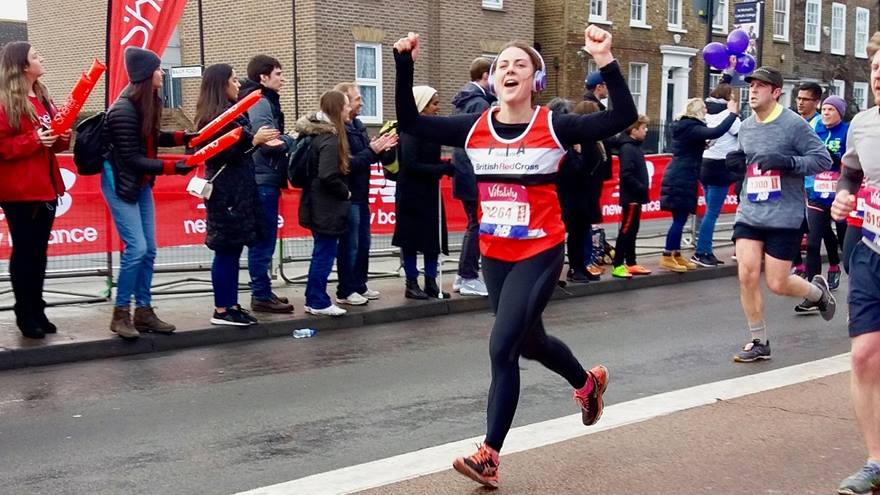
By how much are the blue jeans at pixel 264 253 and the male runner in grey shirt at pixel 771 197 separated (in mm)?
4220

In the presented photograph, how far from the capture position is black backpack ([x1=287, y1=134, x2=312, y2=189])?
9.20m

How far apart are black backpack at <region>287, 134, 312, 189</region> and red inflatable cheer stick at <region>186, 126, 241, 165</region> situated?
1194 millimetres

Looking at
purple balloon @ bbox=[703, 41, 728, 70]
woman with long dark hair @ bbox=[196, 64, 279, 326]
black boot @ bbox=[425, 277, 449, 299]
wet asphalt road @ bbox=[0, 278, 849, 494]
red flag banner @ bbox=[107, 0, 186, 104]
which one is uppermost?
purple balloon @ bbox=[703, 41, 728, 70]

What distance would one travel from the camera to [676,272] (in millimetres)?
12734

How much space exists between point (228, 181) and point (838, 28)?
37.2 m

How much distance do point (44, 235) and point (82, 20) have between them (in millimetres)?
22294

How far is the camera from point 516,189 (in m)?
4.88

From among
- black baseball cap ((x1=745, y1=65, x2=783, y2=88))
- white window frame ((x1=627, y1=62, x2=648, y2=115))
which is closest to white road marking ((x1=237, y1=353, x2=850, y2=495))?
black baseball cap ((x1=745, y1=65, x2=783, y2=88))

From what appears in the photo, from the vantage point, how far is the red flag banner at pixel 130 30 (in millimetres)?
9656

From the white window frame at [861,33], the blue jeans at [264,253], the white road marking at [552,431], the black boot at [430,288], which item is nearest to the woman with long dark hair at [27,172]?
the blue jeans at [264,253]

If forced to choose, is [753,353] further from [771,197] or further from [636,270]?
[636,270]

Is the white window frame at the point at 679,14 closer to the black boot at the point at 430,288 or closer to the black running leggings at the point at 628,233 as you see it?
the black running leggings at the point at 628,233

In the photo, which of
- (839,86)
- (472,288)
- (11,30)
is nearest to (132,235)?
(472,288)

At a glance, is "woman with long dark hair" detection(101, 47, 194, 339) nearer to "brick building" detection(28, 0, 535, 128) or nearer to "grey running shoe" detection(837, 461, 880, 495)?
"grey running shoe" detection(837, 461, 880, 495)
